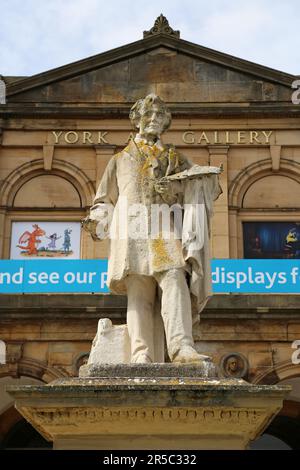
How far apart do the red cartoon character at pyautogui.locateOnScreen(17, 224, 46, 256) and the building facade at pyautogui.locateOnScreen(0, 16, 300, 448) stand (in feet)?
0.19

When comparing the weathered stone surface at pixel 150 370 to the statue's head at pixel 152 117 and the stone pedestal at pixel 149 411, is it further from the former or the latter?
the statue's head at pixel 152 117

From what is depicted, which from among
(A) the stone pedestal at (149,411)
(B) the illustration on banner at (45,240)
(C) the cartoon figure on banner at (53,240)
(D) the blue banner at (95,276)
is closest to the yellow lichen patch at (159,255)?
(A) the stone pedestal at (149,411)

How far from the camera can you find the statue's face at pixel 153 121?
7.43 metres

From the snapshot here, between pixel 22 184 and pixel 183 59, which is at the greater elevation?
pixel 183 59

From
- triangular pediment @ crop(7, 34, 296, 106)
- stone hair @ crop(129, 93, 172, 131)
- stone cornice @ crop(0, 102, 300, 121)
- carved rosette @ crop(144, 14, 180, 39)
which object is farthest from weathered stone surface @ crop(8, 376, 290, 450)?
carved rosette @ crop(144, 14, 180, 39)

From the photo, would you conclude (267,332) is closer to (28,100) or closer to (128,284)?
(28,100)

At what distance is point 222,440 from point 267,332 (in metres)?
14.9

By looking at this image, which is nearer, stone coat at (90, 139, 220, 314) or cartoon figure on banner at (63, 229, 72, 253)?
stone coat at (90, 139, 220, 314)

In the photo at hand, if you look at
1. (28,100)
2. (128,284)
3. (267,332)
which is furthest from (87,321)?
(128,284)

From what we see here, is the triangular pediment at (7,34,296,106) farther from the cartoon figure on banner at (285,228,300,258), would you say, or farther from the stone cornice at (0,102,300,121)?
the cartoon figure on banner at (285,228,300,258)

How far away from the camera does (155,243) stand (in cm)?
680

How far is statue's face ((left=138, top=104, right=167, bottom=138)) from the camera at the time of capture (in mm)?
7426

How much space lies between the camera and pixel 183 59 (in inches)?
960

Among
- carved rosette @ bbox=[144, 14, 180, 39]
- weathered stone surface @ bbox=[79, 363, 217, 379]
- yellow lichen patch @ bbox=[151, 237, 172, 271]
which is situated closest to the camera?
weathered stone surface @ bbox=[79, 363, 217, 379]
